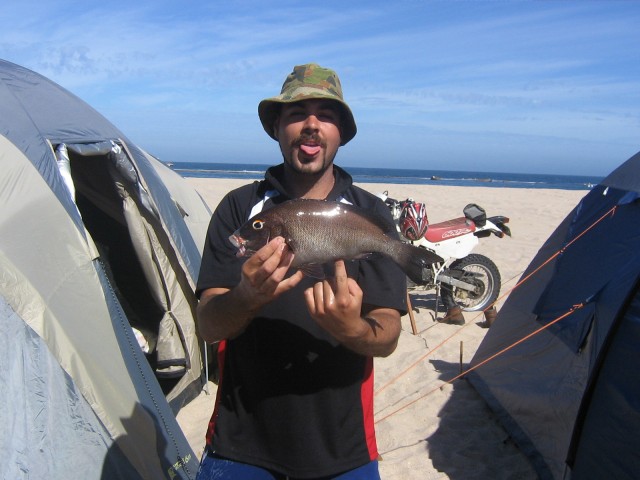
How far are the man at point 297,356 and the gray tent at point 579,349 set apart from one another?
1639 millimetres

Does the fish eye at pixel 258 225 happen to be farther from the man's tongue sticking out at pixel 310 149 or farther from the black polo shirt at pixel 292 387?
the man's tongue sticking out at pixel 310 149

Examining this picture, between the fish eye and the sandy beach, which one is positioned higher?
the fish eye

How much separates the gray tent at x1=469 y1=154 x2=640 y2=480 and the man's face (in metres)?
2.01

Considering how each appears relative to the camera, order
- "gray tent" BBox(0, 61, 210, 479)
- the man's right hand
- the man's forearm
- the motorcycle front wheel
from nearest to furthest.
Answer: the man's right hand, the man's forearm, "gray tent" BBox(0, 61, 210, 479), the motorcycle front wheel

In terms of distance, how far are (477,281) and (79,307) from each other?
4896 mm

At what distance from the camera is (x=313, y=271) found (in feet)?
5.99

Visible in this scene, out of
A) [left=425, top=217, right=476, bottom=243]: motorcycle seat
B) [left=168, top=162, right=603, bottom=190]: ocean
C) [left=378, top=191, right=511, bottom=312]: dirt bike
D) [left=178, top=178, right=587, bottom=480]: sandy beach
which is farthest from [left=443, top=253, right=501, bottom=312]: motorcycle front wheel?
[left=168, top=162, right=603, bottom=190]: ocean

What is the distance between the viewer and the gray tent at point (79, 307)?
2.68 metres

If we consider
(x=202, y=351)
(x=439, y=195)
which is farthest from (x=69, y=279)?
(x=439, y=195)

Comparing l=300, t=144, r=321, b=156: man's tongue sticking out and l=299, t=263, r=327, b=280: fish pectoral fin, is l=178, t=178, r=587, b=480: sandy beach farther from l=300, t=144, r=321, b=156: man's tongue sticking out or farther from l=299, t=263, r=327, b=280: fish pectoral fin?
l=300, t=144, r=321, b=156: man's tongue sticking out

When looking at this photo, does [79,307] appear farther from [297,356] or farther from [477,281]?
[477,281]

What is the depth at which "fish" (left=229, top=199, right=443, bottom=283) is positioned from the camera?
1.81 metres

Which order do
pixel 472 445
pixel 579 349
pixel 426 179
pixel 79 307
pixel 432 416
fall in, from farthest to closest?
pixel 426 179 → pixel 432 416 → pixel 472 445 → pixel 579 349 → pixel 79 307

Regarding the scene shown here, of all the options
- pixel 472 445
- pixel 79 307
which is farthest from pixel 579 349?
pixel 79 307
